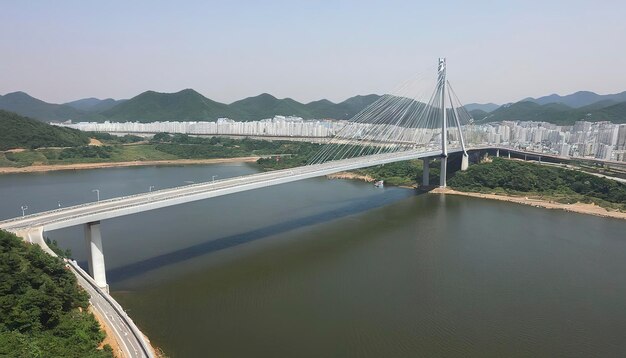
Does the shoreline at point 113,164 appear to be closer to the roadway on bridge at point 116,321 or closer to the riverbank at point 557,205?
the riverbank at point 557,205

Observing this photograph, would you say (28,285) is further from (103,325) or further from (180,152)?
(180,152)

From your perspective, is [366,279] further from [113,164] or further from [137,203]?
[113,164]

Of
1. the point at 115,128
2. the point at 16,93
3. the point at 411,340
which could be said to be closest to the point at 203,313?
the point at 411,340

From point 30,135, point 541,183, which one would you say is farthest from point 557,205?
point 30,135

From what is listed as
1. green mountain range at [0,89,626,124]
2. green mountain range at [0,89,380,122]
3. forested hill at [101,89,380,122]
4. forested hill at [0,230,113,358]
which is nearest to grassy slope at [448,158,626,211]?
forested hill at [0,230,113,358]

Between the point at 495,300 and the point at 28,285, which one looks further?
the point at 495,300

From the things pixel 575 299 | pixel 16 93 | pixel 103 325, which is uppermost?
pixel 16 93
